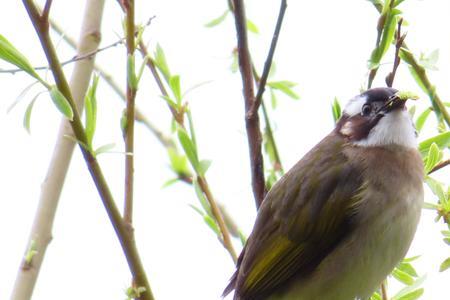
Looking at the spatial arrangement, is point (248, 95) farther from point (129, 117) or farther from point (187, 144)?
point (129, 117)

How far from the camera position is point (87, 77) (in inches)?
87.5

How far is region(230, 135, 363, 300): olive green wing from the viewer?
2.74 m

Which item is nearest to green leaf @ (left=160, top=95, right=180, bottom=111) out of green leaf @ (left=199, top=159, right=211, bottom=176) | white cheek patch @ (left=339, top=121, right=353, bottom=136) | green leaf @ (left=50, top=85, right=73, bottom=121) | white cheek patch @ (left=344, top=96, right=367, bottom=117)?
green leaf @ (left=199, top=159, right=211, bottom=176)

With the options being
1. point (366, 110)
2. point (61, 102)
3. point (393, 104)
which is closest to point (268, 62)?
point (61, 102)

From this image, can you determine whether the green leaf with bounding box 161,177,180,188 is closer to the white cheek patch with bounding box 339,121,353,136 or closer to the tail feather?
the tail feather

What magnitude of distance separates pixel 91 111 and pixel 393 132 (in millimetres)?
1572

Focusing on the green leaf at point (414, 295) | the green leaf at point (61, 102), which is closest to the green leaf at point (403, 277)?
the green leaf at point (414, 295)

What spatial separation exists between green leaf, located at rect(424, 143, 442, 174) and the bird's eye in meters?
0.92

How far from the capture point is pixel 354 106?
10.1 ft

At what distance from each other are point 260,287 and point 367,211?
20.3 inches

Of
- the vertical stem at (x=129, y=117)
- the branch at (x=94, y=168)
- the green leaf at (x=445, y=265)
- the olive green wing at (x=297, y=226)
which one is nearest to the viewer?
the branch at (x=94, y=168)

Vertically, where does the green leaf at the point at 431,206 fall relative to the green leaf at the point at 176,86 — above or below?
below

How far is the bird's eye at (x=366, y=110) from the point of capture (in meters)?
2.98

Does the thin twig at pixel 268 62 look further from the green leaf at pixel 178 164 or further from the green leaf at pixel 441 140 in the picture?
the green leaf at pixel 441 140
